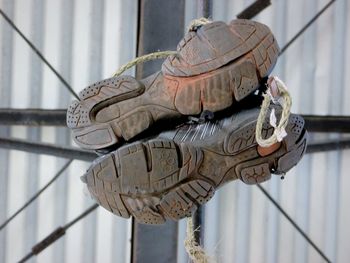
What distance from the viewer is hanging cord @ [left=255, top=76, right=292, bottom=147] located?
861 millimetres

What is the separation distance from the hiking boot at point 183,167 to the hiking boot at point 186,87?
46 mm

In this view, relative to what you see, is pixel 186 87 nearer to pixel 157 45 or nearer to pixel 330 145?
pixel 157 45

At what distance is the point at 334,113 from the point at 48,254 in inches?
52.5

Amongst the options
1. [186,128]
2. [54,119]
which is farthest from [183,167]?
[54,119]

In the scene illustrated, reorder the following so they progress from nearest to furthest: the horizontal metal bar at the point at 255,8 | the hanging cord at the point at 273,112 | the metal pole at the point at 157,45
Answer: the hanging cord at the point at 273,112, the metal pole at the point at 157,45, the horizontal metal bar at the point at 255,8

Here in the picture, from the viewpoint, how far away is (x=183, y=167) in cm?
87

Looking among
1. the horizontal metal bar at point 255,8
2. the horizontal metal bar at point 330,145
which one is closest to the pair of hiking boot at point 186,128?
the horizontal metal bar at point 255,8

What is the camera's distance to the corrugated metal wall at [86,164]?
96.3 inches

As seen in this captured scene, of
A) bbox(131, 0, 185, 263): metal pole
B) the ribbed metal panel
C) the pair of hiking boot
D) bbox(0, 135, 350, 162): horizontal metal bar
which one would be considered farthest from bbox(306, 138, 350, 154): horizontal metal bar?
the pair of hiking boot

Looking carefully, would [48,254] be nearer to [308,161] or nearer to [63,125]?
[63,125]

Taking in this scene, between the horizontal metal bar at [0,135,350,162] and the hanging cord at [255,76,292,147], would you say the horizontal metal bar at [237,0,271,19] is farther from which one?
the hanging cord at [255,76,292,147]

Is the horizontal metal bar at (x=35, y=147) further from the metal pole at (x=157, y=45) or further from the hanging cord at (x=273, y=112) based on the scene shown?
the hanging cord at (x=273, y=112)

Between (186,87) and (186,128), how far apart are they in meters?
0.07

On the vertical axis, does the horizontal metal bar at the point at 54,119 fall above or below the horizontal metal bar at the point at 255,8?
below
